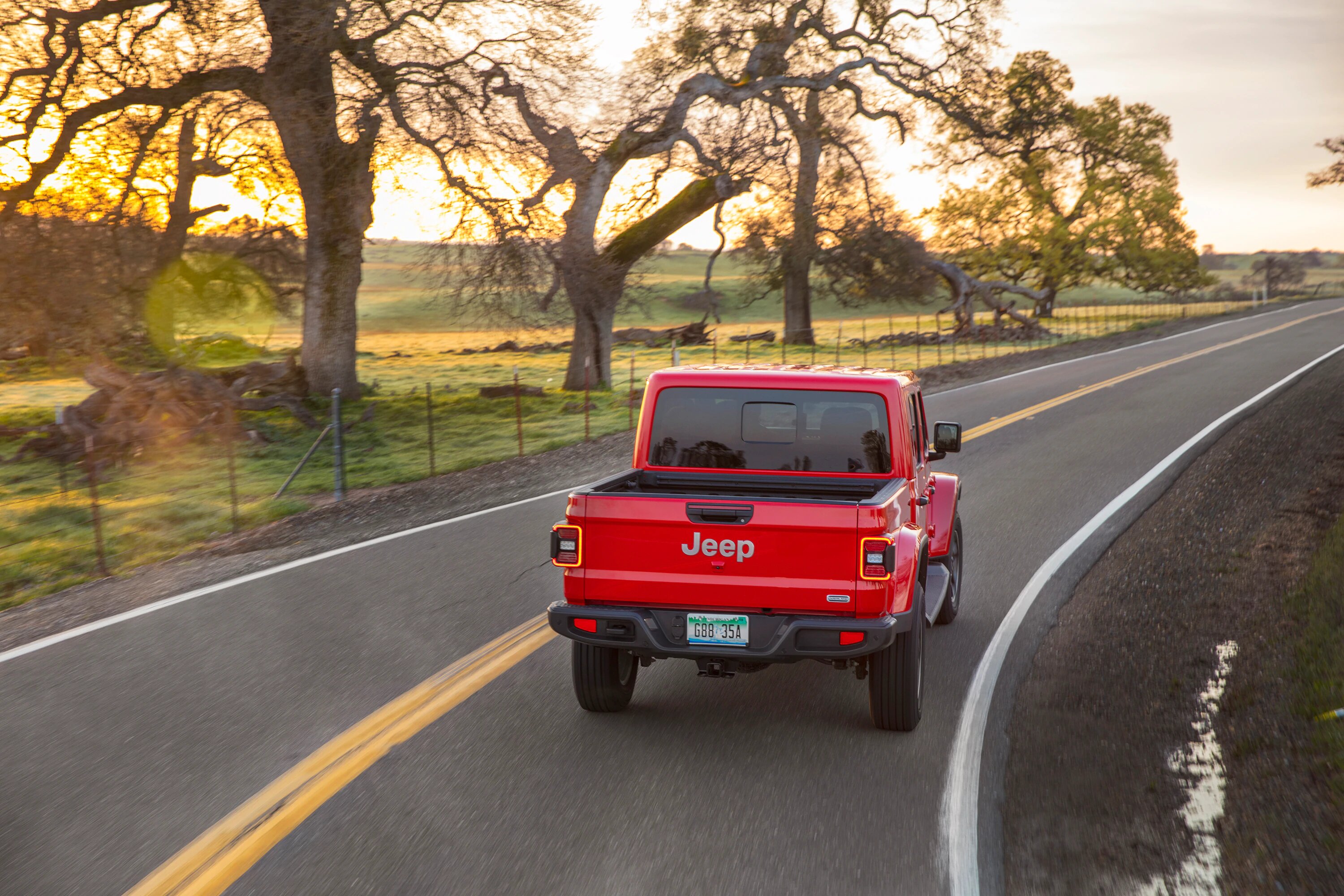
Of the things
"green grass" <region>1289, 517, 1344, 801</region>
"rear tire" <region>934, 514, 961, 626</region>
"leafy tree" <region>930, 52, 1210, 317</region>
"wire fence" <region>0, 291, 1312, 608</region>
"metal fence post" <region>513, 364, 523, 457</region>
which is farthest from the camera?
"leafy tree" <region>930, 52, 1210, 317</region>

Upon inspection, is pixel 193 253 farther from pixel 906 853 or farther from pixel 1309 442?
pixel 906 853

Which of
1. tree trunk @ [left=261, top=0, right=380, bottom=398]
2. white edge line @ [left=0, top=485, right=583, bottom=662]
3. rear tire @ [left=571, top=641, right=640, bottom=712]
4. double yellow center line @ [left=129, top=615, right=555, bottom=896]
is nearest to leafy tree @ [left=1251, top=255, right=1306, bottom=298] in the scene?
tree trunk @ [left=261, top=0, right=380, bottom=398]

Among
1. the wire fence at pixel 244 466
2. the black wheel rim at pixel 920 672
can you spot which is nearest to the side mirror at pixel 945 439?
the black wheel rim at pixel 920 672

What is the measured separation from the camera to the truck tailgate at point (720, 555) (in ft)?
17.0

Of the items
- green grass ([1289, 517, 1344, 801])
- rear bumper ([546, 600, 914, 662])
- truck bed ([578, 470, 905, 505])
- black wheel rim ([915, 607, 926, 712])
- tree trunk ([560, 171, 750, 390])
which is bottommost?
green grass ([1289, 517, 1344, 801])

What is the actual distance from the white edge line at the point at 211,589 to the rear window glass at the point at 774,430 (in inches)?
50.3

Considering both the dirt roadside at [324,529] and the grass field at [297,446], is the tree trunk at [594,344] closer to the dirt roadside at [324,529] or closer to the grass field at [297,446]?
the grass field at [297,446]

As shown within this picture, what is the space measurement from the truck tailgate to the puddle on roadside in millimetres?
1721

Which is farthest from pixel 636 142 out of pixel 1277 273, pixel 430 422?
pixel 1277 273

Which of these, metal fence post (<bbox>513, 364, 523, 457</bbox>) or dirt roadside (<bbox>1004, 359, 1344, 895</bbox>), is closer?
dirt roadside (<bbox>1004, 359, 1344, 895</bbox>)

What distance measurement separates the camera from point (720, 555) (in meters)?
5.29

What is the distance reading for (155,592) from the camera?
9180 mm

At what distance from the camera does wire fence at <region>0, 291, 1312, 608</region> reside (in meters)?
12.5

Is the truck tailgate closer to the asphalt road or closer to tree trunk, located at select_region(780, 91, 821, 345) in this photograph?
the asphalt road
